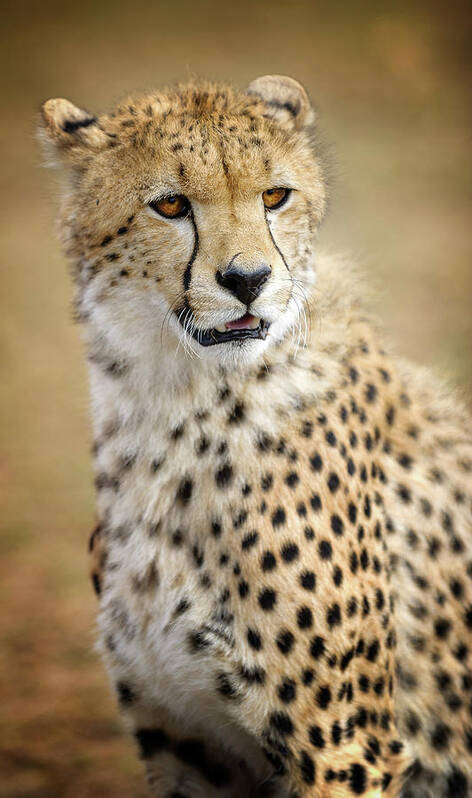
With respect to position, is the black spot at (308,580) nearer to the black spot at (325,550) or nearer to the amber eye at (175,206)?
the black spot at (325,550)

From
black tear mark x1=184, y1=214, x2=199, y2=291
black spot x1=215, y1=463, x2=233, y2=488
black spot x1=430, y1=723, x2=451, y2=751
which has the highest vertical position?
black tear mark x1=184, y1=214, x2=199, y2=291

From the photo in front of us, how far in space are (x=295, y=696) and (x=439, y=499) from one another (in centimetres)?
48

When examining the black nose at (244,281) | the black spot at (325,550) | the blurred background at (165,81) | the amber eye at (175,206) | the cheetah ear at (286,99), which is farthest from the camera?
the blurred background at (165,81)

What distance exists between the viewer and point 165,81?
4.00 meters

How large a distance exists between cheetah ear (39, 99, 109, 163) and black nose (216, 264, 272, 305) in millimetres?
379

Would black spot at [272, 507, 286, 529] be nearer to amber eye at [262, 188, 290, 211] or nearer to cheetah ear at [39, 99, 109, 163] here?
amber eye at [262, 188, 290, 211]

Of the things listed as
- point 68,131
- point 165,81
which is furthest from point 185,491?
point 165,81

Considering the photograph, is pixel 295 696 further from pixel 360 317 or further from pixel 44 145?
pixel 44 145

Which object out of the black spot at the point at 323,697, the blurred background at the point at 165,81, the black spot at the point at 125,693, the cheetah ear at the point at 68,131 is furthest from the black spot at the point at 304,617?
the blurred background at the point at 165,81

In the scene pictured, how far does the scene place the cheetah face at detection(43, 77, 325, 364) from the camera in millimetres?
1538

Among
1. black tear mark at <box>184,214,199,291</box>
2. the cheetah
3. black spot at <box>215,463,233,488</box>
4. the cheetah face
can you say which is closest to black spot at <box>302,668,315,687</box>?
the cheetah

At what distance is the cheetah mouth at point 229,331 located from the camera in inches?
61.8

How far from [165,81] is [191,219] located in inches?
103

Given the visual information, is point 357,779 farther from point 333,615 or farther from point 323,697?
point 333,615
